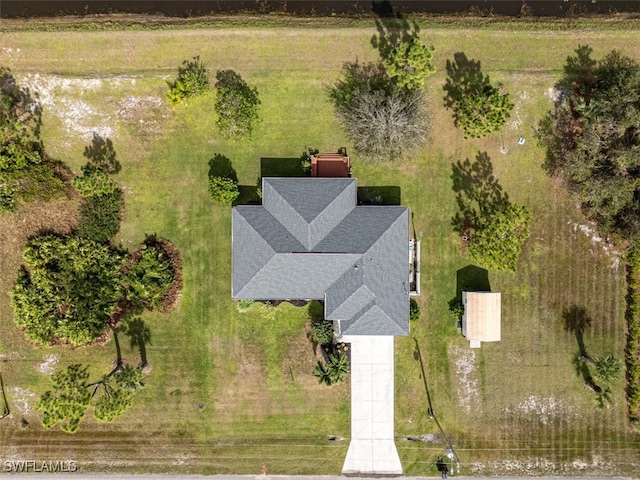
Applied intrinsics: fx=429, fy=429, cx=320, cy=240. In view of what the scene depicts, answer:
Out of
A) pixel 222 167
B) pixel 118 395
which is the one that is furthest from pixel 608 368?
pixel 118 395

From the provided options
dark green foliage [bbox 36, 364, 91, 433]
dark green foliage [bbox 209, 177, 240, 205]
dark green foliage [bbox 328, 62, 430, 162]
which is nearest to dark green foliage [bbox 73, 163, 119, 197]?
dark green foliage [bbox 209, 177, 240, 205]

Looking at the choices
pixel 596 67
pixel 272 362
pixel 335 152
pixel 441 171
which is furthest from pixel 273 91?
pixel 596 67

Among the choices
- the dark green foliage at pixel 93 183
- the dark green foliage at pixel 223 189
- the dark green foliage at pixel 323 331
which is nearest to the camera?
the dark green foliage at pixel 93 183

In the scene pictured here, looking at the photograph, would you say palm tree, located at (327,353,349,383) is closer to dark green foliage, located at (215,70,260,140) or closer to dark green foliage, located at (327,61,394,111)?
dark green foliage, located at (215,70,260,140)

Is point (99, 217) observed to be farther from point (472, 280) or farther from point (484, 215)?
point (484, 215)

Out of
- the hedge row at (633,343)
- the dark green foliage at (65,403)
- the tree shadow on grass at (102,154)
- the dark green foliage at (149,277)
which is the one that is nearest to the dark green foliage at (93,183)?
the tree shadow on grass at (102,154)

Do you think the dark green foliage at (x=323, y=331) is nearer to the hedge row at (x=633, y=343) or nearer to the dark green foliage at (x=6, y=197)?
the hedge row at (x=633, y=343)

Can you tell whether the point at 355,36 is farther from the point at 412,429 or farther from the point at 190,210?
the point at 412,429
